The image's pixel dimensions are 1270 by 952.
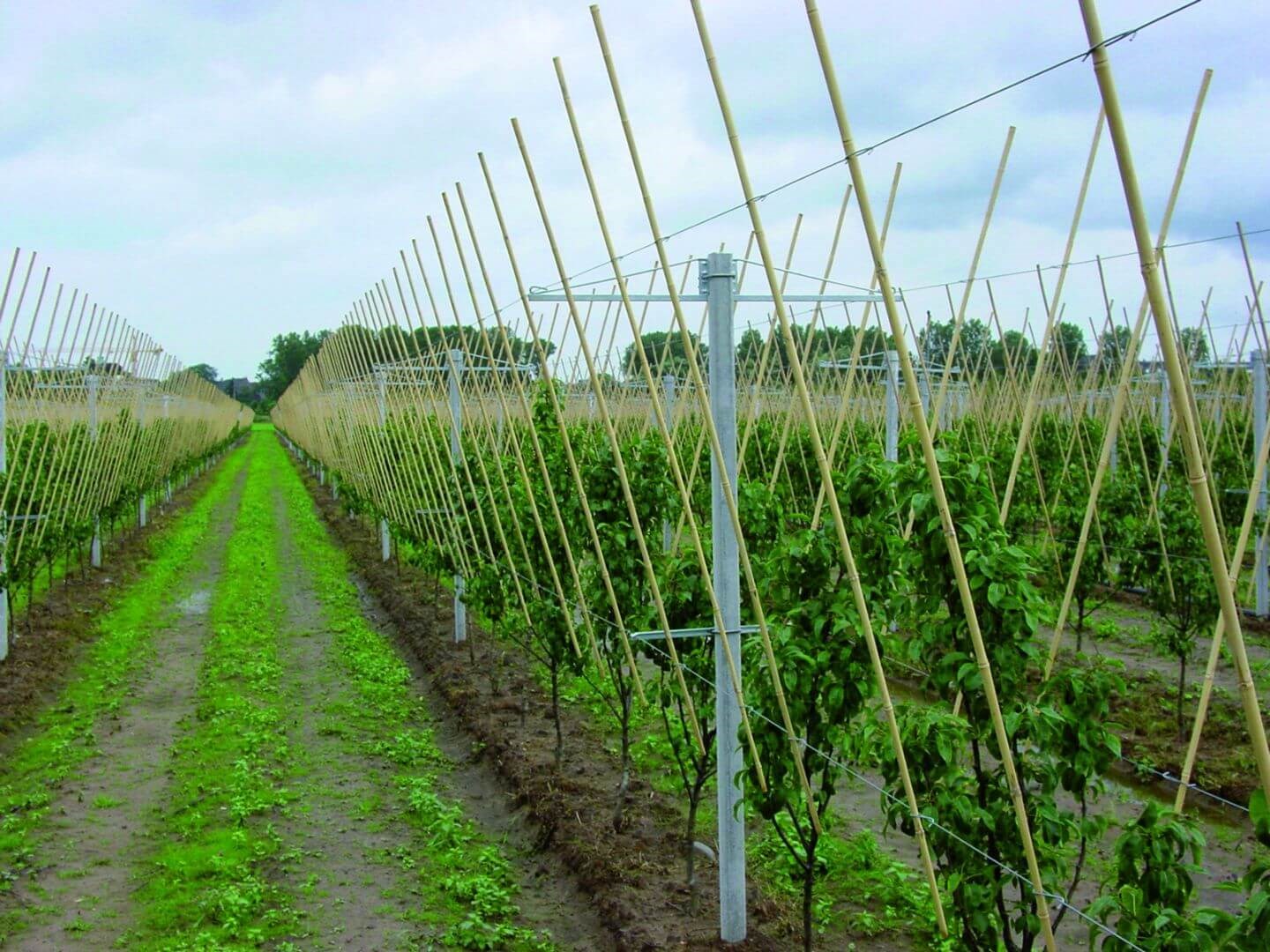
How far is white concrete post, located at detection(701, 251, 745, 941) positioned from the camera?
15.1 ft

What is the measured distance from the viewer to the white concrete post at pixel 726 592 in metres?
4.60

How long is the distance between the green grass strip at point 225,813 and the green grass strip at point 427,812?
726 mm

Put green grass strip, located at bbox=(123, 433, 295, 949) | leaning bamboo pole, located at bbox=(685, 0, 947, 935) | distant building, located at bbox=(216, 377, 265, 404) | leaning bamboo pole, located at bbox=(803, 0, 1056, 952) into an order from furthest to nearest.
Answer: distant building, located at bbox=(216, 377, 265, 404)
green grass strip, located at bbox=(123, 433, 295, 949)
leaning bamboo pole, located at bbox=(685, 0, 947, 935)
leaning bamboo pole, located at bbox=(803, 0, 1056, 952)

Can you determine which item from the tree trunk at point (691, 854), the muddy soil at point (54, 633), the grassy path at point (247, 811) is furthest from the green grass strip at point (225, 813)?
the tree trunk at point (691, 854)

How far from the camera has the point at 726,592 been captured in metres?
4.75

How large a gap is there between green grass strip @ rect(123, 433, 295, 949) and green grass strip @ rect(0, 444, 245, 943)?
70 centimetres

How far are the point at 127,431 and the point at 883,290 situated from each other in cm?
1863

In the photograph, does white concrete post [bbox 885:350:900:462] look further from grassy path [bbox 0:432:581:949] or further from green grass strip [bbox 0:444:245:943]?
green grass strip [bbox 0:444:245:943]

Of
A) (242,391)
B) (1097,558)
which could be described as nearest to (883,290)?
(1097,558)

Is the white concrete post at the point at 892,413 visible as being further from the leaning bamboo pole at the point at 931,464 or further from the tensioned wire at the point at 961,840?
the leaning bamboo pole at the point at 931,464

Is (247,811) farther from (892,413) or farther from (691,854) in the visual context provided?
(892,413)

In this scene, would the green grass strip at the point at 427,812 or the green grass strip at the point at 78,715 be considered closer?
the green grass strip at the point at 427,812

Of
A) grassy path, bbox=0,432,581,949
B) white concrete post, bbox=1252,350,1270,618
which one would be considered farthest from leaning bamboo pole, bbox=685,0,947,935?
white concrete post, bbox=1252,350,1270,618

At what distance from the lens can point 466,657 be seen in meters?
10.9
